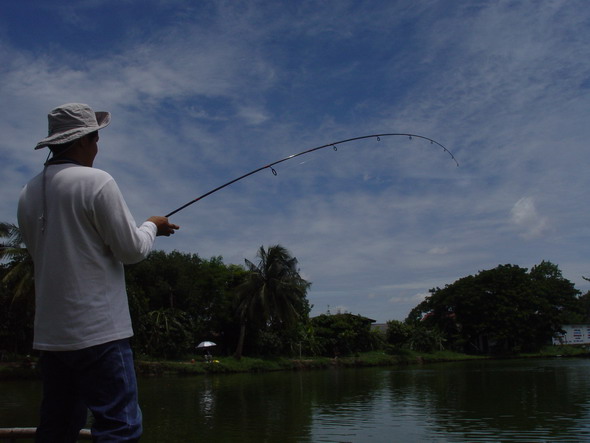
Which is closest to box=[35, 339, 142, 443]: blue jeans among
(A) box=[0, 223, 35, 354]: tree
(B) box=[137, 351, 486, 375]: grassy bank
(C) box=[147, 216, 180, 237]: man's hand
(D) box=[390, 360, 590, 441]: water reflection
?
(C) box=[147, 216, 180, 237]: man's hand

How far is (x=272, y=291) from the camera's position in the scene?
121ft

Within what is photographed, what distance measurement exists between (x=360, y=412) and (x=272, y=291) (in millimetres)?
23340

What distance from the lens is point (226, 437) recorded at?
34.3 ft

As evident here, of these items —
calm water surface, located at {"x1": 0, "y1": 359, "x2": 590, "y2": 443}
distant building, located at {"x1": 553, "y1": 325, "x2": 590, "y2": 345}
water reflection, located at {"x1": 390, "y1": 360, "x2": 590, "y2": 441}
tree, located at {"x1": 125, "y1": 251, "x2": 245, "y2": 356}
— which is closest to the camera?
water reflection, located at {"x1": 390, "y1": 360, "x2": 590, "y2": 441}

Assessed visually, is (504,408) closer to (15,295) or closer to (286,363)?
(15,295)

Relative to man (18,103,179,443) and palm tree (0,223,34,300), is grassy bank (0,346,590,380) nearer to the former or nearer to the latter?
palm tree (0,223,34,300)

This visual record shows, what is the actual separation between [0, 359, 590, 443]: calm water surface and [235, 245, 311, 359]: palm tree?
14.8m

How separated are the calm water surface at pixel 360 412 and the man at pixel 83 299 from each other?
878 cm

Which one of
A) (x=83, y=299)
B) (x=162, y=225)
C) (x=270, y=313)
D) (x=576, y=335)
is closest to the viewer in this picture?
(x=83, y=299)

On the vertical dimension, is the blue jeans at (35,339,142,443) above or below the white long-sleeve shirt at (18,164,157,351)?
below

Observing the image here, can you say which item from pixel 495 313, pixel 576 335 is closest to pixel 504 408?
pixel 495 313

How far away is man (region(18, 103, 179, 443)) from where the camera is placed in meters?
1.89

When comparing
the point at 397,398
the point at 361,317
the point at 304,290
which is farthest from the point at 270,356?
the point at 397,398

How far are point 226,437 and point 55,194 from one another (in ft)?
31.0
